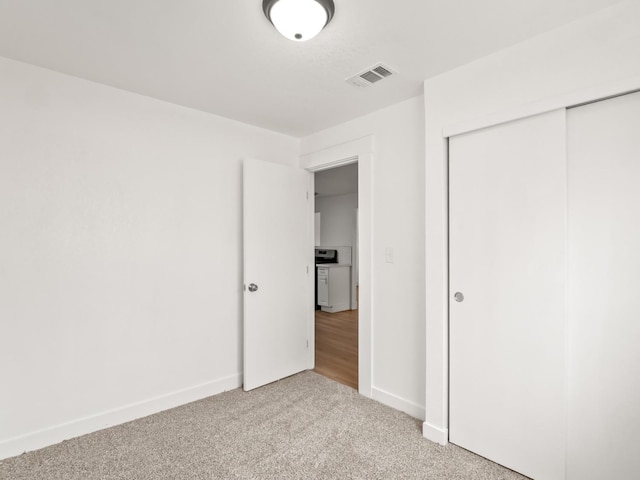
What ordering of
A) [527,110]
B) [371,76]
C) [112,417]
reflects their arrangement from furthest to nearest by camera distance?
[112,417] < [371,76] < [527,110]

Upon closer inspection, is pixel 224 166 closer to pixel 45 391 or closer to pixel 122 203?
pixel 122 203

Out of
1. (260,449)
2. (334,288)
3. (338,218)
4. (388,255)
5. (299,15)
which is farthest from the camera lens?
(338,218)

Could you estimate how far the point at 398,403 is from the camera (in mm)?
2561

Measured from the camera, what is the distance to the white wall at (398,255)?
8.09 ft

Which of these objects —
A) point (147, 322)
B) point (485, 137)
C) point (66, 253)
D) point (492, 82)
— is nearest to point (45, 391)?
point (147, 322)

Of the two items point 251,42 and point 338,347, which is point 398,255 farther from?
point 338,347

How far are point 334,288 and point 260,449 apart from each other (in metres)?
4.13

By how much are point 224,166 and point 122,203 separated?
88 cm

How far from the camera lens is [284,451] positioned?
202 centimetres

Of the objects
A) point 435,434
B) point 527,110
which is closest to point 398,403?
point 435,434

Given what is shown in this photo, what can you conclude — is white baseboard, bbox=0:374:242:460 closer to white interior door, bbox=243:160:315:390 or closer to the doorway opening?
white interior door, bbox=243:160:315:390

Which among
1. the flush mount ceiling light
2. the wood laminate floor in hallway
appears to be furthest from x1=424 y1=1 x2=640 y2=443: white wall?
the wood laminate floor in hallway

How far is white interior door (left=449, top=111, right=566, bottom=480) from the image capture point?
173cm

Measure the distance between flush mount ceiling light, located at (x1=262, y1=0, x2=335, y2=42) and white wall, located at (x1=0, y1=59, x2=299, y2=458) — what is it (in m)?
1.48
